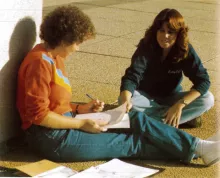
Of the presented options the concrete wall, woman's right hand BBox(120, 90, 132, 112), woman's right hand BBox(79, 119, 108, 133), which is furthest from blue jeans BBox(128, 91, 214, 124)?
the concrete wall

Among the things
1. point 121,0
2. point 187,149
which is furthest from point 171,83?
point 121,0

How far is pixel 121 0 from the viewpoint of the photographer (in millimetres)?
Result: 14148

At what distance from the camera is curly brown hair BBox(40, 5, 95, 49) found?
394 centimetres

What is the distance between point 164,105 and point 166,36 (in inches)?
27.8

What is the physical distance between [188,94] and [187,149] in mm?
850

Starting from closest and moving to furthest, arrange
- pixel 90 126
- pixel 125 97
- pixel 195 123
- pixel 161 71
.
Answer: pixel 90 126 < pixel 125 97 < pixel 161 71 < pixel 195 123

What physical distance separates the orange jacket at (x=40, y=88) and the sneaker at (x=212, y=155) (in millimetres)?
1031

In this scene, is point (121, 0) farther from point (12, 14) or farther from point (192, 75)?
point (12, 14)

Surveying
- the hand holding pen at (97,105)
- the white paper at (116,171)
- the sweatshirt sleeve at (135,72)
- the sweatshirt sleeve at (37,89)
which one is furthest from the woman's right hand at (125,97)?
the sweatshirt sleeve at (37,89)

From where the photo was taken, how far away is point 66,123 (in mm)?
3971

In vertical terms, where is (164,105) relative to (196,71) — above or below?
below

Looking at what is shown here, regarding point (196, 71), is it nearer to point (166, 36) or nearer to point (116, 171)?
point (166, 36)

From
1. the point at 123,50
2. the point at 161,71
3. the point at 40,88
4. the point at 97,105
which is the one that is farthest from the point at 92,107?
the point at 123,50

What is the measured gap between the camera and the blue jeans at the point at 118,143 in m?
4.02
